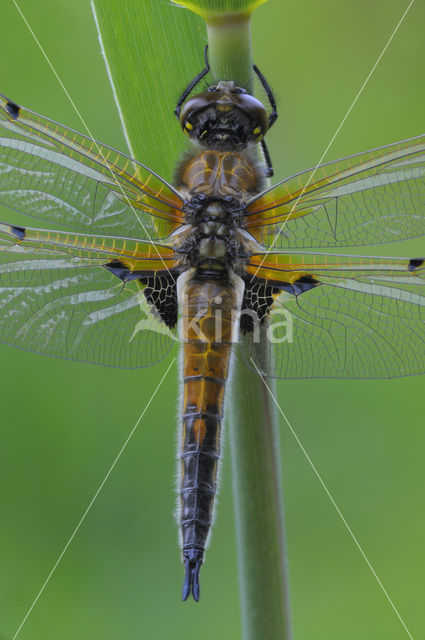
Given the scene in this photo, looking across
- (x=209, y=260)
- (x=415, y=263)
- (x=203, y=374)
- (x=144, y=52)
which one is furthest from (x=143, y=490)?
(x=144, y=52)

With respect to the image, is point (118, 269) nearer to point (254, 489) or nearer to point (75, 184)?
point (75, 184)

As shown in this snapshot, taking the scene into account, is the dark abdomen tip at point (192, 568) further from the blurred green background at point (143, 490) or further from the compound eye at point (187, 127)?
the compound eye at point (187, 127)

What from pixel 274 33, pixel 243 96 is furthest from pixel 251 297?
pixel 274 33

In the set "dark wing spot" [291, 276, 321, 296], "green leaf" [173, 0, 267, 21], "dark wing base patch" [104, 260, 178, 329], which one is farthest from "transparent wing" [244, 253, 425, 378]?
"green leaf" [173, 0, 267, 21]

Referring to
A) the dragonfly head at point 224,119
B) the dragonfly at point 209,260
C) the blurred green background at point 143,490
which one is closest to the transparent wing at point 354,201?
the dragonfly at point 209,260

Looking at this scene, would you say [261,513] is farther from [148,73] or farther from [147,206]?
[148,73]
